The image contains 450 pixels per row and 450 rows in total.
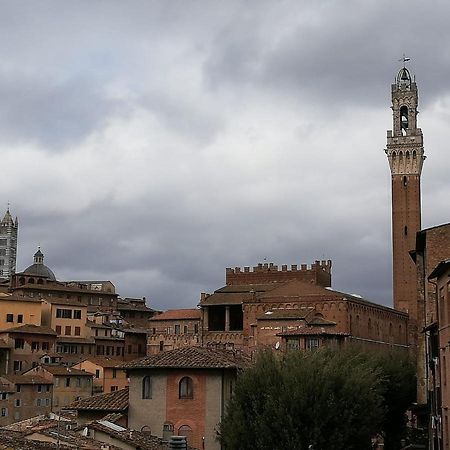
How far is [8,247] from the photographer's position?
168375mm

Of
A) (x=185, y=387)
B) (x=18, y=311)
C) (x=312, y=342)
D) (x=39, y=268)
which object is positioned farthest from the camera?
(x=39, y=268)

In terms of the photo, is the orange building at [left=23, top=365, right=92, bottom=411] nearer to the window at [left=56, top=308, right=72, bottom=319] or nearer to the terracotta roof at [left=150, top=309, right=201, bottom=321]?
the window at [left=56, top=308, right=72, bottom=319]

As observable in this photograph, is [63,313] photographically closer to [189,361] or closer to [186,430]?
[189,361]

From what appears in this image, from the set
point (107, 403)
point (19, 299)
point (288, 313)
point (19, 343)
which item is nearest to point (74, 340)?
point (19, 299)

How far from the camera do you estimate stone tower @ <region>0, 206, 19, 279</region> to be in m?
167

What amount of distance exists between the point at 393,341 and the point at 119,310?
33.3m

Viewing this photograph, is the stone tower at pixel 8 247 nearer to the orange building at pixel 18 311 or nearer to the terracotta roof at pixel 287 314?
the orange building at pixel 18 311

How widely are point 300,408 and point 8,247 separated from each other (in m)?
147

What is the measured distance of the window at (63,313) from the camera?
84062mm

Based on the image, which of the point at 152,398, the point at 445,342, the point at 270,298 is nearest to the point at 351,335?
the point at 270,298

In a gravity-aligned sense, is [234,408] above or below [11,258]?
below

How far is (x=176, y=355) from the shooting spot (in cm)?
3609

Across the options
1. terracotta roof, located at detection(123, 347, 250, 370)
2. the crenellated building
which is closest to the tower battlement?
the crenellated building

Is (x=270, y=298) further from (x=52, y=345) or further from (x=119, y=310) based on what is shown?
(x=119, y=310)
